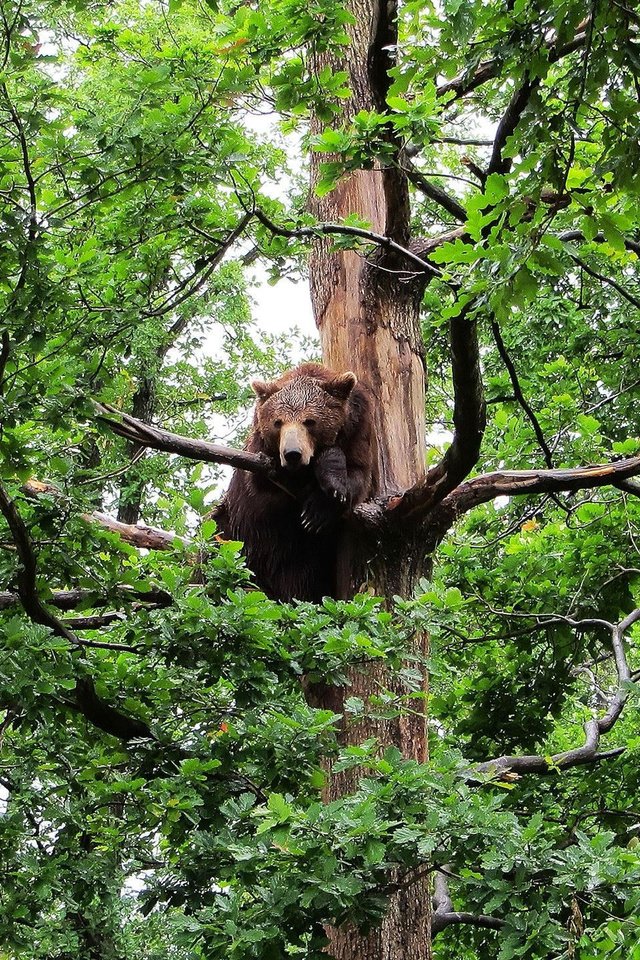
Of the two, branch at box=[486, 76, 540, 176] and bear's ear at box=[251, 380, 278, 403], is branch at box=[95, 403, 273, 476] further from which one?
branch at box=[486, 76, 540, 176]

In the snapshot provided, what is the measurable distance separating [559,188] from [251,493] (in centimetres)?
349

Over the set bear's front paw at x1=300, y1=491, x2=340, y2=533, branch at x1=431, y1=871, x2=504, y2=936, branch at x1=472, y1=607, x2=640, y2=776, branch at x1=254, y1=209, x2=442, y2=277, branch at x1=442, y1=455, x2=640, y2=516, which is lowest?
branch at x1=431, y1=871, x2=504, y2=936

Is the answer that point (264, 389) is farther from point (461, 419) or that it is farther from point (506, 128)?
point (506, 128)

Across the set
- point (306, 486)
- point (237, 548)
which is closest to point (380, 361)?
point (306, 486)

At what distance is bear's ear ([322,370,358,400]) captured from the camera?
5.86m

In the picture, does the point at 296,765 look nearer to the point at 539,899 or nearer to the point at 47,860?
the point at 539,899

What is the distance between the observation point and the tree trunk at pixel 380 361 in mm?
4508

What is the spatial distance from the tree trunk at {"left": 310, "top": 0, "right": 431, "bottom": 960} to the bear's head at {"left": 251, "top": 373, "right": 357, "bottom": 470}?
16 centimetres

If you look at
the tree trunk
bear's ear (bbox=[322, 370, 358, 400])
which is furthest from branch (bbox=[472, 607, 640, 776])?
bear's ear (bbox=[322, 370, 358, 400])

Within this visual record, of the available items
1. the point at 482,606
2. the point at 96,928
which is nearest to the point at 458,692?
the point at 482,606

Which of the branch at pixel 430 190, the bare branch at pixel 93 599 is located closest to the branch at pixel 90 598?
the bare branch at pixel 93 599

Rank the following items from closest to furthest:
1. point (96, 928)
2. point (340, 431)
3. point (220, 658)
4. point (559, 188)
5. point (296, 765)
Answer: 1. point (559, 188)
2. point (296, 765)
3. point (220, 658)
4. point (96, 928)
5. point (340, 431)

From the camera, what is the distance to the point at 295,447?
18.8 ft

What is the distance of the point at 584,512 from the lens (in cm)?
668
